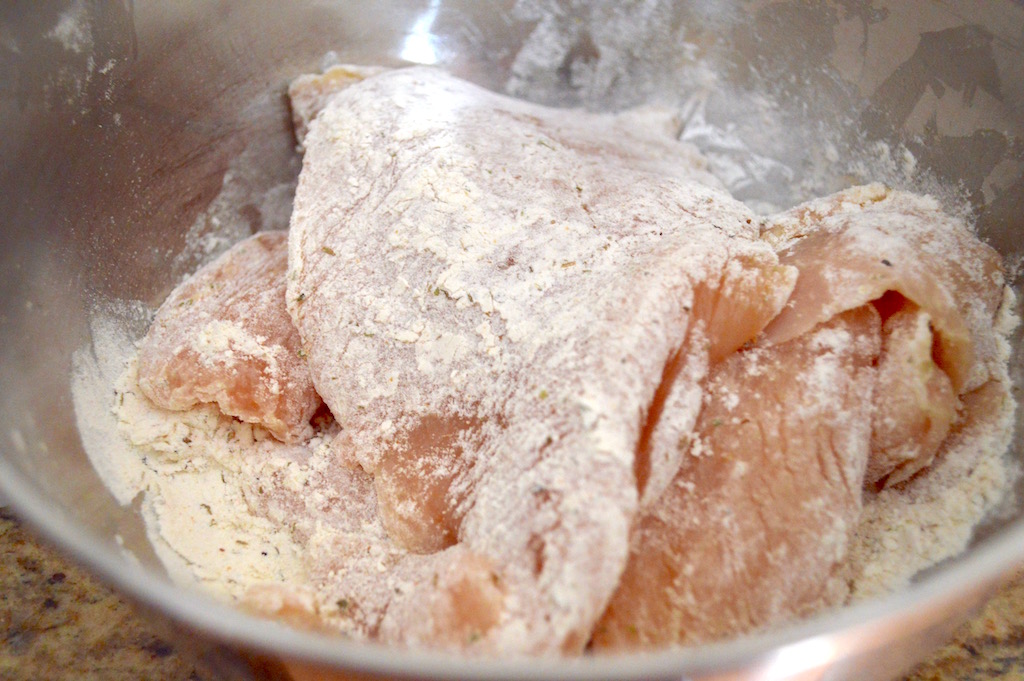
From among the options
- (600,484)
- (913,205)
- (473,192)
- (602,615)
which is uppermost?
(913,205)

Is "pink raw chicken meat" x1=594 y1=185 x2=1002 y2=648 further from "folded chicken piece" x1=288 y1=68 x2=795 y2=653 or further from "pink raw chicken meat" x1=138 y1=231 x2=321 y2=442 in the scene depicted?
"pink raw chicken meat" x1=138 y1=231 x2=321 y2=442

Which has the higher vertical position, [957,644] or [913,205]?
[913,205]

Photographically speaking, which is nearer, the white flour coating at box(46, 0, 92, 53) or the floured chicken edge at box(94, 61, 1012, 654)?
the floured chicken edge at box(94, 61, 1012, 654)

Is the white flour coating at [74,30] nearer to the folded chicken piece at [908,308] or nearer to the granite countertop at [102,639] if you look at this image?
the granite countertop at [102,639]

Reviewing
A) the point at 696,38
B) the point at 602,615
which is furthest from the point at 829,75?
the point at 602,615

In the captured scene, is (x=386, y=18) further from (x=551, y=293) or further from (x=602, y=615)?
(x=602, y=615)

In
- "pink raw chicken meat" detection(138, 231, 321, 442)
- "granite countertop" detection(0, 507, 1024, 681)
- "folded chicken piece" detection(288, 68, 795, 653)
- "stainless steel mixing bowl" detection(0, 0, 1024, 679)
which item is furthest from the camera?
"pink raw chicken meat" detection(138, 231, 321, 442)

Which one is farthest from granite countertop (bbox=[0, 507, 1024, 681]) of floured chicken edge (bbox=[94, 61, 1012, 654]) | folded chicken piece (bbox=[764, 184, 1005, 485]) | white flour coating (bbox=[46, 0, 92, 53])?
white flour coating (bbox=[46, 0, 92, 53])
